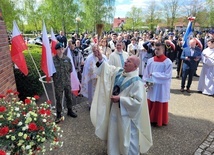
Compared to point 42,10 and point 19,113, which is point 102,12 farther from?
point 19,113

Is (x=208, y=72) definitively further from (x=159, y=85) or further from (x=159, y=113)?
(x=159, y=113)

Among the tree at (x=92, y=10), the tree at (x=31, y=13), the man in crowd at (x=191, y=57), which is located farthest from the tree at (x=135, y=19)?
the man in crowd at (x=191, y=57)

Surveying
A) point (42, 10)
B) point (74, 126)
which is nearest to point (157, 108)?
point (74, 126)

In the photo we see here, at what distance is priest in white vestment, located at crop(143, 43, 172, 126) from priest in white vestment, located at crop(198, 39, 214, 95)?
346cm

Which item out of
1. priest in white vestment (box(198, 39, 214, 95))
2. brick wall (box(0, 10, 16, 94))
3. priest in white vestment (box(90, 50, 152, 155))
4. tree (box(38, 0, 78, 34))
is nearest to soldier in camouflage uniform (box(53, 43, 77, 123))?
brick wall (box(0, 10, 16, 94))

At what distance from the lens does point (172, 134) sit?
4.38 metres

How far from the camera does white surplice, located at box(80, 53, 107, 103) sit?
5.48 metres

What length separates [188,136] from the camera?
4.31 metres

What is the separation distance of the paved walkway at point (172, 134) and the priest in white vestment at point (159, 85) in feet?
1.02

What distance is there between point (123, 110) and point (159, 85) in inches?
75.5

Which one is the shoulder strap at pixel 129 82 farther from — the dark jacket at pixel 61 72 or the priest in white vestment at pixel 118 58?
the priest in white vestment at pixel 118 58

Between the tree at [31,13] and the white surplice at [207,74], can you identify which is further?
the tree at [31,13]

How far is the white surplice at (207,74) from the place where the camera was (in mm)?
7172

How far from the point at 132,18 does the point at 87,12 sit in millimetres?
20857
